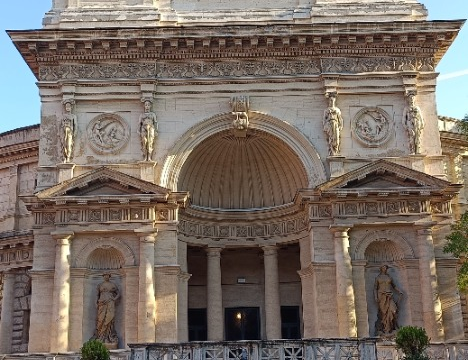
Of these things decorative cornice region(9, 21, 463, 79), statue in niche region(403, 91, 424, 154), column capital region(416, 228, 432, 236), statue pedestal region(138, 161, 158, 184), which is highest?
decorative cornice region(9, 21, 463, 79)

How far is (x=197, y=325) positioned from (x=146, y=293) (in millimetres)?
4950

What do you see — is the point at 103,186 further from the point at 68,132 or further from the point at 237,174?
the point at 237,174

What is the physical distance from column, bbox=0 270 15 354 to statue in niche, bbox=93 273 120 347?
7717 millimetres

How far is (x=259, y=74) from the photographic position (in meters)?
26.8

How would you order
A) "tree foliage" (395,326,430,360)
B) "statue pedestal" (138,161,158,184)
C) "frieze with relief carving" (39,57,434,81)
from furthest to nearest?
"frieze with relief carving" (39,57,434,81), "statue pedestal" (138,161,158,184), "tree foliage" (395,326,430,360)

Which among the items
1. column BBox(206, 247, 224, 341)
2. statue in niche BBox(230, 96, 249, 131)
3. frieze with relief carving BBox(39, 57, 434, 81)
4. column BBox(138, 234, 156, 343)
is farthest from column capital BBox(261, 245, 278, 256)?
frieze with relief carving BBox(39, 57, 434, 81)

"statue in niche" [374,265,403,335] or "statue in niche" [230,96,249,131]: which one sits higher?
"statue in niche" [230,96,249,131]

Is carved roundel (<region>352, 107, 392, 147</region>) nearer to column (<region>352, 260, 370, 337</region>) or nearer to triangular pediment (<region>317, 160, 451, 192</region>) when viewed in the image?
triangular pediment (<region>317, 160, 451, 192</region>)

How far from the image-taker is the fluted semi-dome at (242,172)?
1064 inches

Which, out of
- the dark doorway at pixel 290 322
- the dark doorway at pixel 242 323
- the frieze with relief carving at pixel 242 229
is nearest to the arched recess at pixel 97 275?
the frieze with relief carving at pixel 242 229

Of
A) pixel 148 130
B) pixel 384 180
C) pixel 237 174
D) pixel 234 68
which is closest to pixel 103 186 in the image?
pixel 148 130

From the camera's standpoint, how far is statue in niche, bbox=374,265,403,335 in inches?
957

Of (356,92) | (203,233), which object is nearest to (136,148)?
(203,233)

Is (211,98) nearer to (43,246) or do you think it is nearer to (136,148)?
(136,148)
